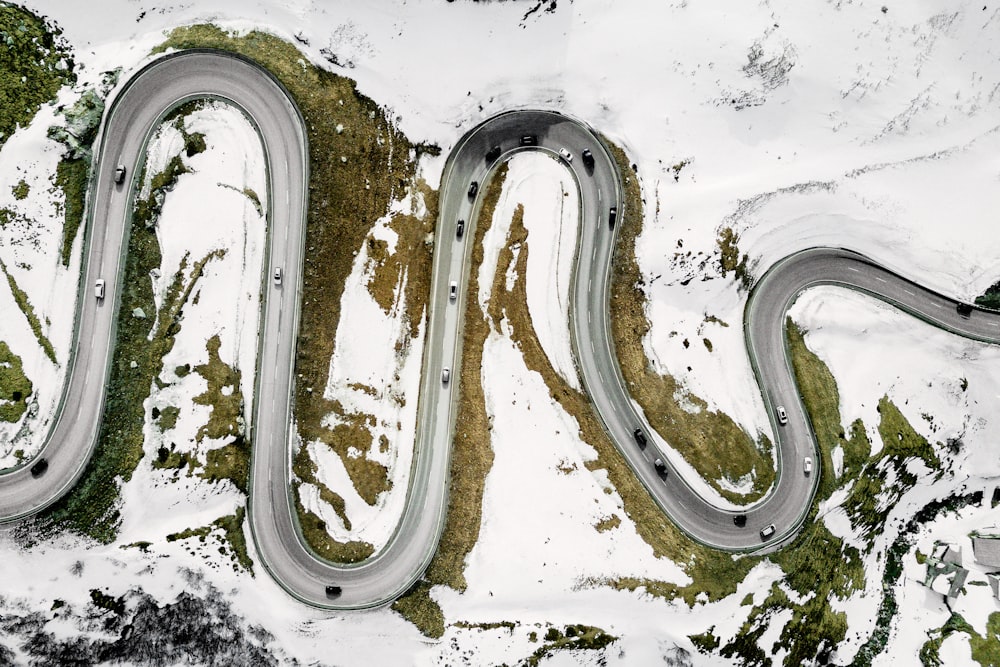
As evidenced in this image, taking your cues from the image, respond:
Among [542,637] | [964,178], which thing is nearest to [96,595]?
[542,637]

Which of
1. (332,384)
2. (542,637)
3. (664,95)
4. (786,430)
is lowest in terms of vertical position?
(542,637)

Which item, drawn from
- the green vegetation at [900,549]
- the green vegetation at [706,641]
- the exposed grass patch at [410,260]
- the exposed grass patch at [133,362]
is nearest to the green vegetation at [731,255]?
the exposed grass patch at [410,260]

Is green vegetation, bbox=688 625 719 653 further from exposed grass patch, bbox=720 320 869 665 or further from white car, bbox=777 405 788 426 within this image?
white car, bbox=777 405 788 426

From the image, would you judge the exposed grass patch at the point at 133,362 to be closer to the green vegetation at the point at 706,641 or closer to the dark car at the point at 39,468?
the dark car at the point at 39,468

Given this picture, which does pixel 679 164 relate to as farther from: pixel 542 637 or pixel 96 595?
pixel 96 595

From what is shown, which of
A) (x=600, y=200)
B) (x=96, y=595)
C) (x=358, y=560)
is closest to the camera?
(x=96, y=595)

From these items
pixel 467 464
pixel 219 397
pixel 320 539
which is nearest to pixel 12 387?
pixel 219 397

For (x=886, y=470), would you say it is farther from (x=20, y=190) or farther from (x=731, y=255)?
(x=20, y=190)

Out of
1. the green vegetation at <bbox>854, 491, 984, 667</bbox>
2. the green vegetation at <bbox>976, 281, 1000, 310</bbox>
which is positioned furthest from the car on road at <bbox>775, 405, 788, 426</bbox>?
the green vegetation at <bbox>976, 281, 1000, 310</bbox>
